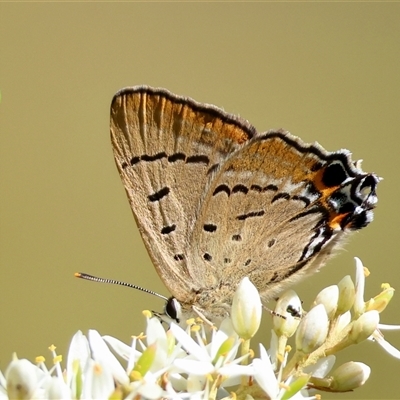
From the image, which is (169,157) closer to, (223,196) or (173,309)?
(223,196)

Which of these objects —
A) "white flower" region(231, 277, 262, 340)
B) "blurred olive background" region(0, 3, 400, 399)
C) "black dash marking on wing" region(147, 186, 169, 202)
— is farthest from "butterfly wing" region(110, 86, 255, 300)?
"blurred olive background" region(0, 3, 400, 399)

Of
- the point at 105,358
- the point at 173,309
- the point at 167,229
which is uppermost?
the point at 167,229

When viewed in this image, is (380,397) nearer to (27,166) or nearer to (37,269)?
(37,269)

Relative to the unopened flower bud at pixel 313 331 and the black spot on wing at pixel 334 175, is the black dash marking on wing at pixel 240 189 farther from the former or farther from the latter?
the unopened flower bud at pixel 313 331

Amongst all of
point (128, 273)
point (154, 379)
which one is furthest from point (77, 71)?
point (154, 379)

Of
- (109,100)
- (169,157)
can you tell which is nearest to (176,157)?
(169,157)

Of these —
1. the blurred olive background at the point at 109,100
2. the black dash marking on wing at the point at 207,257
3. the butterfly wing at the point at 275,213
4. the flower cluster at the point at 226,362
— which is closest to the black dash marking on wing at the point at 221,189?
the butterfly wing at the point at 275,213

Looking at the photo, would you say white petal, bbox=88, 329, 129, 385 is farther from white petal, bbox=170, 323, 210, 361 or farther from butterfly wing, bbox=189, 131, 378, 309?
butterfly wing, bbox=189, 131, 378, 309
